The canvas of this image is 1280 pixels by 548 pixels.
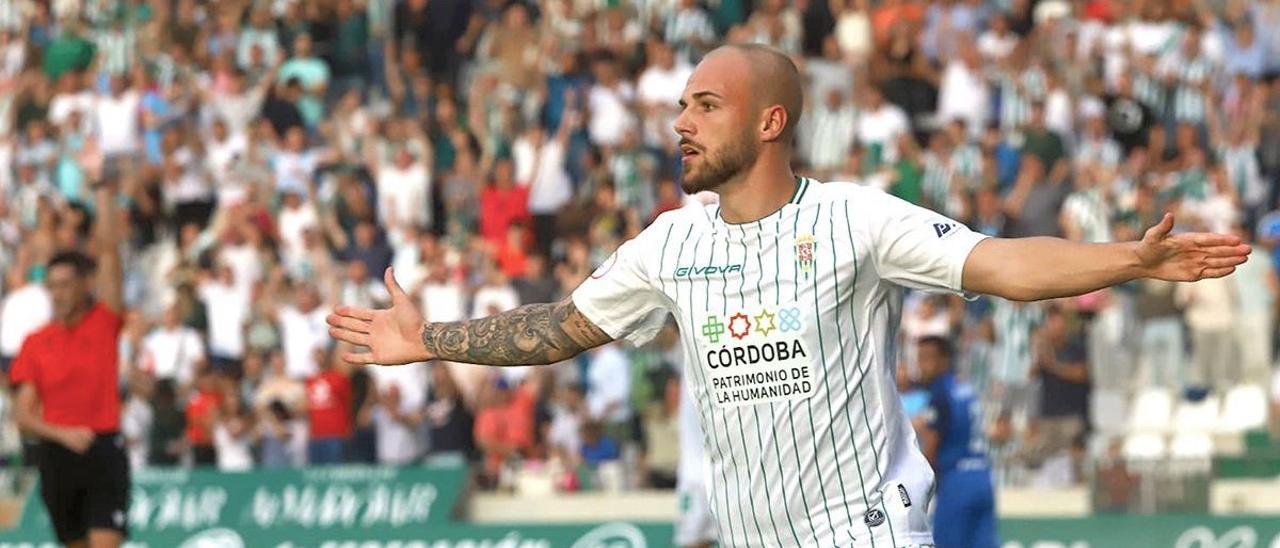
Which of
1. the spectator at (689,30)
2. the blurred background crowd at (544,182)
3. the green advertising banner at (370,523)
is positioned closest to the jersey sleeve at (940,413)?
the green advertising banner at (370,523)

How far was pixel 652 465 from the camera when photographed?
18.1 m

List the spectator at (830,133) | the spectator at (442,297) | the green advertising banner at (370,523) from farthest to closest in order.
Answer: the spectator at (830,133) < the spectator at (442,297) < the green advertising banner at (370,523)

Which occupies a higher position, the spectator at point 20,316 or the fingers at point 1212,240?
the spectator at point 20,316

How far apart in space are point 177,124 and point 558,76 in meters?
3.74

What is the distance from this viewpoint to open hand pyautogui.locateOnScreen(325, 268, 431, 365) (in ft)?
22.1

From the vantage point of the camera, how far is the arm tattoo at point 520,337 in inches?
261

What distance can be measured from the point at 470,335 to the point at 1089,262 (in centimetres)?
195

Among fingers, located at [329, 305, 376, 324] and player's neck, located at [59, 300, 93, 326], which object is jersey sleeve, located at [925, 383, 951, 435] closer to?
player's neck, located at [59, 300, 93, 326]

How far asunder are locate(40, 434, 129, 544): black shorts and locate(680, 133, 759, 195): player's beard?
259 inches

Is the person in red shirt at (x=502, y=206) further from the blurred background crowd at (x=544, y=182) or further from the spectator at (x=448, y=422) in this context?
the spectator at (x=448, y=422)

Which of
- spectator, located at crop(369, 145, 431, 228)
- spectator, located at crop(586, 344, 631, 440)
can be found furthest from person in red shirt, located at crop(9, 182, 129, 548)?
spectator, located at crop(369, 145, 431, 228)

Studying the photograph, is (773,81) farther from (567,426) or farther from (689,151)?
(567,426)

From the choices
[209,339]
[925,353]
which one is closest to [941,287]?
Result: [925,353]

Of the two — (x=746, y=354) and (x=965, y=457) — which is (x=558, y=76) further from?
(x=746, y=354)
